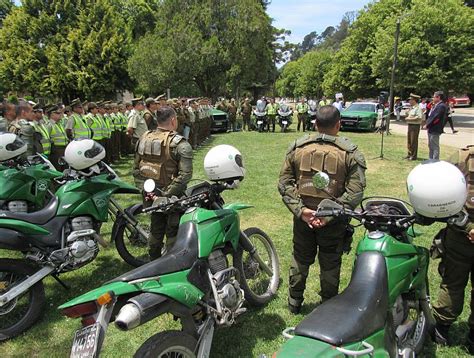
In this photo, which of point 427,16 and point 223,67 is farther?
point 223,67

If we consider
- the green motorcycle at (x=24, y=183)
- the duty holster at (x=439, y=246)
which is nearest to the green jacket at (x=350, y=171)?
the duty holster at (x=439, y=246)

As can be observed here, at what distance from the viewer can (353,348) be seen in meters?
1.91

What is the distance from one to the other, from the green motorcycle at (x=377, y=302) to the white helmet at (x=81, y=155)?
2.67 metres

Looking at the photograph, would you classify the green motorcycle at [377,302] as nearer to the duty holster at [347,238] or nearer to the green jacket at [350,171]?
the green jacket at [350,171]

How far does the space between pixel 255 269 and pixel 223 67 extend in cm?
2724

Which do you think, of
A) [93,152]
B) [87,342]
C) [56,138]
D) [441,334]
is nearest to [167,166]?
[93,152]

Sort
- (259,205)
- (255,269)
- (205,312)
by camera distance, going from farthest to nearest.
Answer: (259,205) < (255,269) < (205,312)

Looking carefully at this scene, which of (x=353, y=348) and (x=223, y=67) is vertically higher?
(x=223, y=67)

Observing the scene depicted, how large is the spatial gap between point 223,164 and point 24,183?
350cm

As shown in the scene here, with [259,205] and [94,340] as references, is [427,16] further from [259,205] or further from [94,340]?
[94,340]

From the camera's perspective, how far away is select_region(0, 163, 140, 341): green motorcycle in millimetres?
3548

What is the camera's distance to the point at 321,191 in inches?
130

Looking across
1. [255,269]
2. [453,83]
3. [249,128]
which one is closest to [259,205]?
[255,269]

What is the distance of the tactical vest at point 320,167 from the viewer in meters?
3.24
